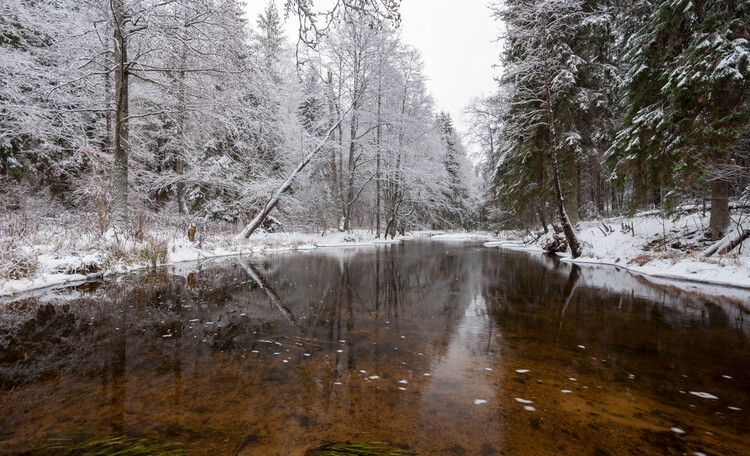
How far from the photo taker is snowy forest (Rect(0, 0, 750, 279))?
8219 millimetres

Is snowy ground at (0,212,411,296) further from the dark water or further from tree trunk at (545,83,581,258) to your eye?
tree trunk at (545,83,581,258)

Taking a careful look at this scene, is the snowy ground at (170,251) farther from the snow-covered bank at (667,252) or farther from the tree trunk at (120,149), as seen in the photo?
the tree trunk at (120,149)

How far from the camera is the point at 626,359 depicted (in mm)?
3330

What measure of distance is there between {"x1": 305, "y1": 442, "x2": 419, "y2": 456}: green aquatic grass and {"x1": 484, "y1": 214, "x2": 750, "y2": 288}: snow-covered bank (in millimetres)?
9329

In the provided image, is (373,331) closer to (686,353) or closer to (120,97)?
(686,353)

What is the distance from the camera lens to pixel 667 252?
971 centimetres

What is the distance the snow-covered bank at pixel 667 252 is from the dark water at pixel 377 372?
→ 190 cm

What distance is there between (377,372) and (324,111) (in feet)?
70.3

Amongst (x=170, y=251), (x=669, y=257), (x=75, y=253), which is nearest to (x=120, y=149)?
(x=170, y=251)

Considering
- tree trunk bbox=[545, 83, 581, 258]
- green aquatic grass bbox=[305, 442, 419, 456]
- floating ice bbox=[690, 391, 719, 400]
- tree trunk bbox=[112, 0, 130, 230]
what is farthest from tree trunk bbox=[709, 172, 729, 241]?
Answer: tree trunk bbox=[112, 0, 130, 230]

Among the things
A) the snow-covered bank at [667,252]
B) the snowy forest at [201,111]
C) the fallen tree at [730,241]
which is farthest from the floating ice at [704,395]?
the fallen tree at [730,241]

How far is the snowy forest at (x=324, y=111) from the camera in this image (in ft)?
27.0

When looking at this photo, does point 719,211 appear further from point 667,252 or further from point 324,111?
point 324,111

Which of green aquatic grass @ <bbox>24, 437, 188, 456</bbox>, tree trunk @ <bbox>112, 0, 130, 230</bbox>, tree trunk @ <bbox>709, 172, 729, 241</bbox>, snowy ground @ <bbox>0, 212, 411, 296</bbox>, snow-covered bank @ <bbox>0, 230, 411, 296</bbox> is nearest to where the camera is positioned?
green aquatic grass @ <bbox>24, 437, 188, 456</bbox>
